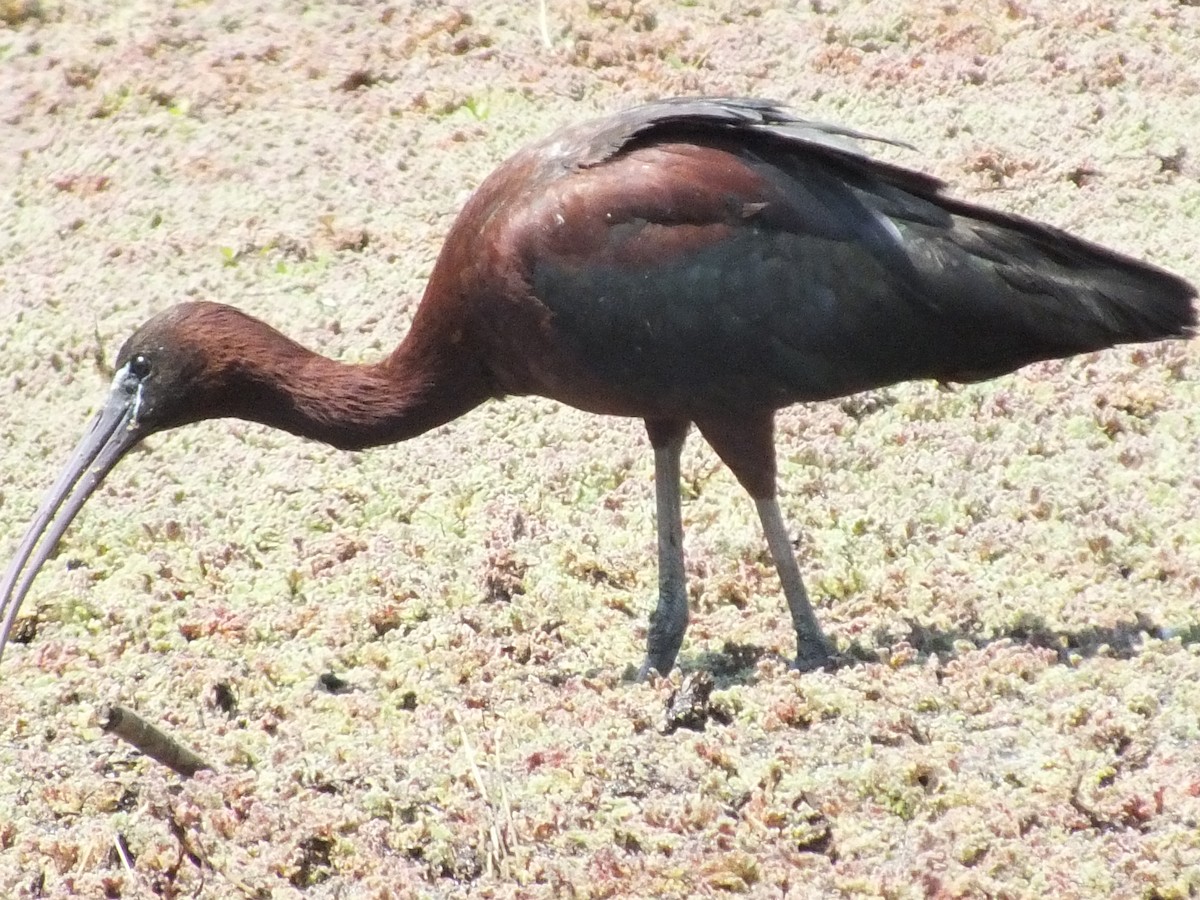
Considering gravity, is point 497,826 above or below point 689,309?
below

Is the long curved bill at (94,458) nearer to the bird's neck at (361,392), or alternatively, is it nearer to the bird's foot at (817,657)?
the bird's neck at (361,392)

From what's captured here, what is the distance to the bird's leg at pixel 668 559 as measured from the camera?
232 inches

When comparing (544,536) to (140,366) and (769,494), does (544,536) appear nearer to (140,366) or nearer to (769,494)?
(769,494)

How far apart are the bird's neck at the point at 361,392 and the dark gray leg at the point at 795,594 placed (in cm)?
102

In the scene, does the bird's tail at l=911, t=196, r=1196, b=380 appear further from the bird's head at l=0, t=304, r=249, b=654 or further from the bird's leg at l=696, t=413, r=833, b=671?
the bird's head at l=0, t=304, r=249, b=654

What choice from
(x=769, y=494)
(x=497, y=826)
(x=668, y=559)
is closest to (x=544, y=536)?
(x=668, y=559)

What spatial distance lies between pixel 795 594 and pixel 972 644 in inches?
22.9

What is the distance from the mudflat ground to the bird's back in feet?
2.97

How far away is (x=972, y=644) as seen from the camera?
18.5 ft

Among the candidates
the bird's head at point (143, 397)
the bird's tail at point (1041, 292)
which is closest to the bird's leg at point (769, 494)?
the bird's tail at point (1041, 292)

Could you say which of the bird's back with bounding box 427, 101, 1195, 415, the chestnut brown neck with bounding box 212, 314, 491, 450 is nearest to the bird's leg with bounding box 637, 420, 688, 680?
the bird's back with bounding box 427, 101, 1195, 415

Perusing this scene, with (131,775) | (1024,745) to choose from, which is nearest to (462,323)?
(131,775)

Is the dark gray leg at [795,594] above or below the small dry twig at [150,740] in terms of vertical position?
above

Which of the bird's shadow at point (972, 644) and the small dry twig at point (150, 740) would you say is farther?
the bird's shadow at point (972, 644)
